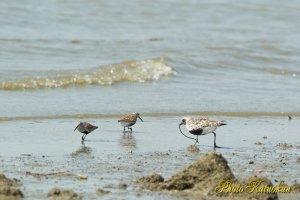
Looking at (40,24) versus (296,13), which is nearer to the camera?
(40,24)

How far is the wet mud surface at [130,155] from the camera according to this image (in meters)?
7.97

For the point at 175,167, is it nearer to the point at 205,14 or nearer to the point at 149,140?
the point at 149,140

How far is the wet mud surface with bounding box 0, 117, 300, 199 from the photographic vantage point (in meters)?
7.97

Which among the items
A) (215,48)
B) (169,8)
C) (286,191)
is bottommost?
(286,191)

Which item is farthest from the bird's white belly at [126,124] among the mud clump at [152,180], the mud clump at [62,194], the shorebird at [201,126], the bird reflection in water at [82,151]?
the mud clump at [62,194]

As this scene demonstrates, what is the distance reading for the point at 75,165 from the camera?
29.8 ft

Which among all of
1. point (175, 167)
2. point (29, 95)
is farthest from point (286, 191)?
point (29, 95)

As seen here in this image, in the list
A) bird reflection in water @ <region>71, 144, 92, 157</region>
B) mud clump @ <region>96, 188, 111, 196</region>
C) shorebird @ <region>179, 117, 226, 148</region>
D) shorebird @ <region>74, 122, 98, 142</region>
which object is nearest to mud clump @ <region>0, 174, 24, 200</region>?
mud clump @ <region>96, 188, 111, 196</region>

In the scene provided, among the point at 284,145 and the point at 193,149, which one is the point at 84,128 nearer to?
the point at 193,149

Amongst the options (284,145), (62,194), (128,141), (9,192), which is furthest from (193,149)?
(9,192)

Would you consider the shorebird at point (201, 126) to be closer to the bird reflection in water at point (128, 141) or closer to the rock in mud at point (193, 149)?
the rock in mud at point (193, 149)

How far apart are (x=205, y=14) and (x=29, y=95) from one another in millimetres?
14489

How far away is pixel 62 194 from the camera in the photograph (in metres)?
7.37

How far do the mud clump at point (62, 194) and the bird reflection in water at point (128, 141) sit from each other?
306 centimetres
